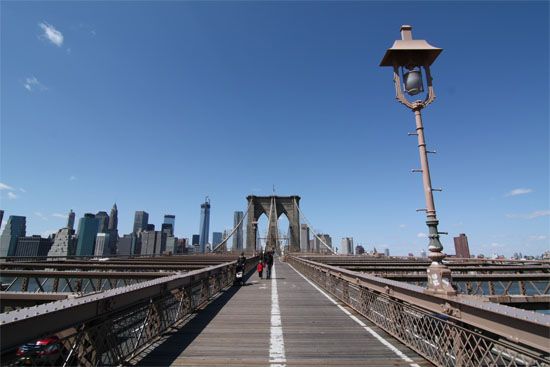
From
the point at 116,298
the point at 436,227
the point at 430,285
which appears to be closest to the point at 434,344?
the point at 430,285

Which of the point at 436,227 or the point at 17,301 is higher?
the point at 436,227

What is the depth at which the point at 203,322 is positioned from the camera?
7.31m

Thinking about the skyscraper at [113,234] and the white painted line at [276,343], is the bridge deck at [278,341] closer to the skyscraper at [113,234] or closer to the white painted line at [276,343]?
the white painted line at [276,343]

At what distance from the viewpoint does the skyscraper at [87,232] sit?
14752 cm

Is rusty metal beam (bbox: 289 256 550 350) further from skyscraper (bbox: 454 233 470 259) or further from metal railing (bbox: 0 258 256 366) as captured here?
skyscraper (bbox: 454 233 470 259)

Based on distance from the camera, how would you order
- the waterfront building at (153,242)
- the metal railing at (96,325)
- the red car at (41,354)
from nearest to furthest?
the metal railing at (96,325), the red car at (41,354), the waterfront building at (153,242)

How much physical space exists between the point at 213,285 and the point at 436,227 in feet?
31.0

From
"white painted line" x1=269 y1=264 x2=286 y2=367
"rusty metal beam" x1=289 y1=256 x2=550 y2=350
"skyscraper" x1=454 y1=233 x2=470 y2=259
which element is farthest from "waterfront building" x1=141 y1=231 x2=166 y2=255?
"rusty metal beam" x1=289 y1=256 x2=550 y2=350

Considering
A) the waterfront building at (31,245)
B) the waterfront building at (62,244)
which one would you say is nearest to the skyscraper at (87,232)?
the waterfront building at (31,245)

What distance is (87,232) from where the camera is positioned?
16150 cm

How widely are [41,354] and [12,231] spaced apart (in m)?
164

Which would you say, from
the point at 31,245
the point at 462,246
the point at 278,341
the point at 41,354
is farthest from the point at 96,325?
the point at 31,245

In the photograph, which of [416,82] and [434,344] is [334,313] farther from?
[416,82]

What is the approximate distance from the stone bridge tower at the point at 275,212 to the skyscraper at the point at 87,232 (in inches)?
4162
